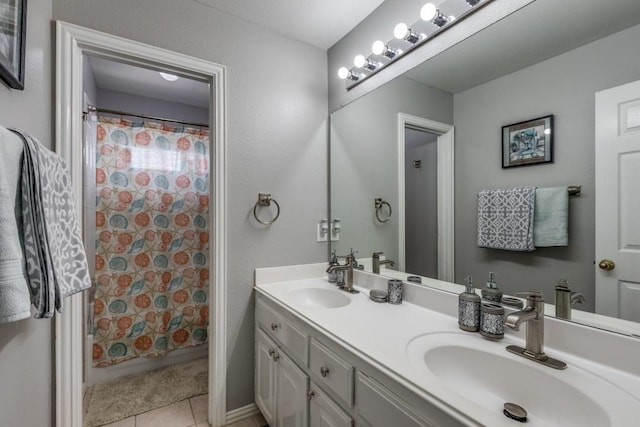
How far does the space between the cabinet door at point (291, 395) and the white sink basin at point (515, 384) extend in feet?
1.77

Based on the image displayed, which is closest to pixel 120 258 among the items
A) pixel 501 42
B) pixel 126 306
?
pixel 126 306

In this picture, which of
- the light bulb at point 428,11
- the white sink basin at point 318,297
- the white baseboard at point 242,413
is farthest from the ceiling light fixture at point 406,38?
the white baseboard at point 242,413

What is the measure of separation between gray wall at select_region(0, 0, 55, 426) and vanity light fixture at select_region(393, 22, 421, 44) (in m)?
1.48

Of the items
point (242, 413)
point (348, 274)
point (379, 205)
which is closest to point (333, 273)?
point (348, 274)

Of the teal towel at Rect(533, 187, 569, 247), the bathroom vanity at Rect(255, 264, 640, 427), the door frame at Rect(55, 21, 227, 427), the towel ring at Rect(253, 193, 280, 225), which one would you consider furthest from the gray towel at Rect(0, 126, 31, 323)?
the teal towel at Rect(533, 187, 569, 247)

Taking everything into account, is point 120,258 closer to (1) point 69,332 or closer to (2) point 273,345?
(1) point 69,332

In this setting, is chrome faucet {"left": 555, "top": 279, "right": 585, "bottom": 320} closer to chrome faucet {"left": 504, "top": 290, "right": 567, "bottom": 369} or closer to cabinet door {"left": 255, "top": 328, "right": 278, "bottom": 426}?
chrome faucet {"left": 504, "top": 290, "right": 567, "bottom": 369}

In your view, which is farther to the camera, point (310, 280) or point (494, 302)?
point (310, 280)

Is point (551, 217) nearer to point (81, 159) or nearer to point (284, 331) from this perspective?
point (284, 331)

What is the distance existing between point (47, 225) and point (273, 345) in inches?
41.8

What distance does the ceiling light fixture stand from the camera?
1208 millimetres

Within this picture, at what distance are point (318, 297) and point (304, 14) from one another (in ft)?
5.36

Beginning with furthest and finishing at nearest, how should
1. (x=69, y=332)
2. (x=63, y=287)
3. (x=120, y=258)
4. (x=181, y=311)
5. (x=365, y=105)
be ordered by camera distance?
(x=181, y=311) < (x=120, y=258) < (x=365, y=105) < (x=69, y=332) < (x=63, y=287)

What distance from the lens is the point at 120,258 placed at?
84.3 inches
